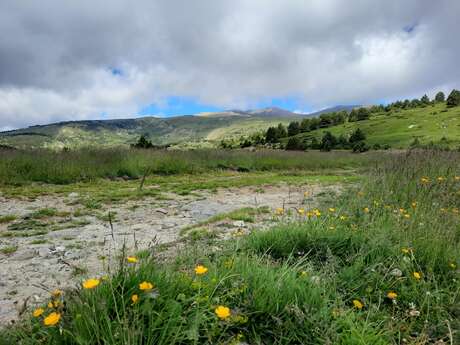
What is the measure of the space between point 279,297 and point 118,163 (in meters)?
11.4

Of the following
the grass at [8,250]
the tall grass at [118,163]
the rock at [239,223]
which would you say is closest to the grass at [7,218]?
the grass at [8,250]

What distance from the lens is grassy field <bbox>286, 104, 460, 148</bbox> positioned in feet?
192

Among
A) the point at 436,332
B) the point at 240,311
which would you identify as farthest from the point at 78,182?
the point at 436,332

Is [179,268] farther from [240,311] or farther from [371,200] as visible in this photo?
[371,200]

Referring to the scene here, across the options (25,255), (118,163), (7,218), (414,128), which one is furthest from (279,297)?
(414,128)

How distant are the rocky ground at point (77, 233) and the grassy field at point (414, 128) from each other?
59.6 metres

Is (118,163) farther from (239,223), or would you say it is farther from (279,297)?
(279,297)

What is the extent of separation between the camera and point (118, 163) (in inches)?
464

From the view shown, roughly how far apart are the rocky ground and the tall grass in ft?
4.10

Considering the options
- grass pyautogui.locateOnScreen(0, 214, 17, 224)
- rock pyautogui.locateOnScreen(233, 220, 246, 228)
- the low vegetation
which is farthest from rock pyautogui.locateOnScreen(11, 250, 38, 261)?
the low vegetation

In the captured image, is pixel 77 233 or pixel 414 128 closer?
pixel 77 233

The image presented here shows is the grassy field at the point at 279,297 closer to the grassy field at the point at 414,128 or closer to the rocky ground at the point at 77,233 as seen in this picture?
the rocky ground at the point at 77,233

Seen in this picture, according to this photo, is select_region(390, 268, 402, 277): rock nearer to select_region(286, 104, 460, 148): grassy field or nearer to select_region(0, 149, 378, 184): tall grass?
select_region(0, 149, 378, 184): tall grass

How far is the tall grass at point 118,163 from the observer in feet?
31.1
